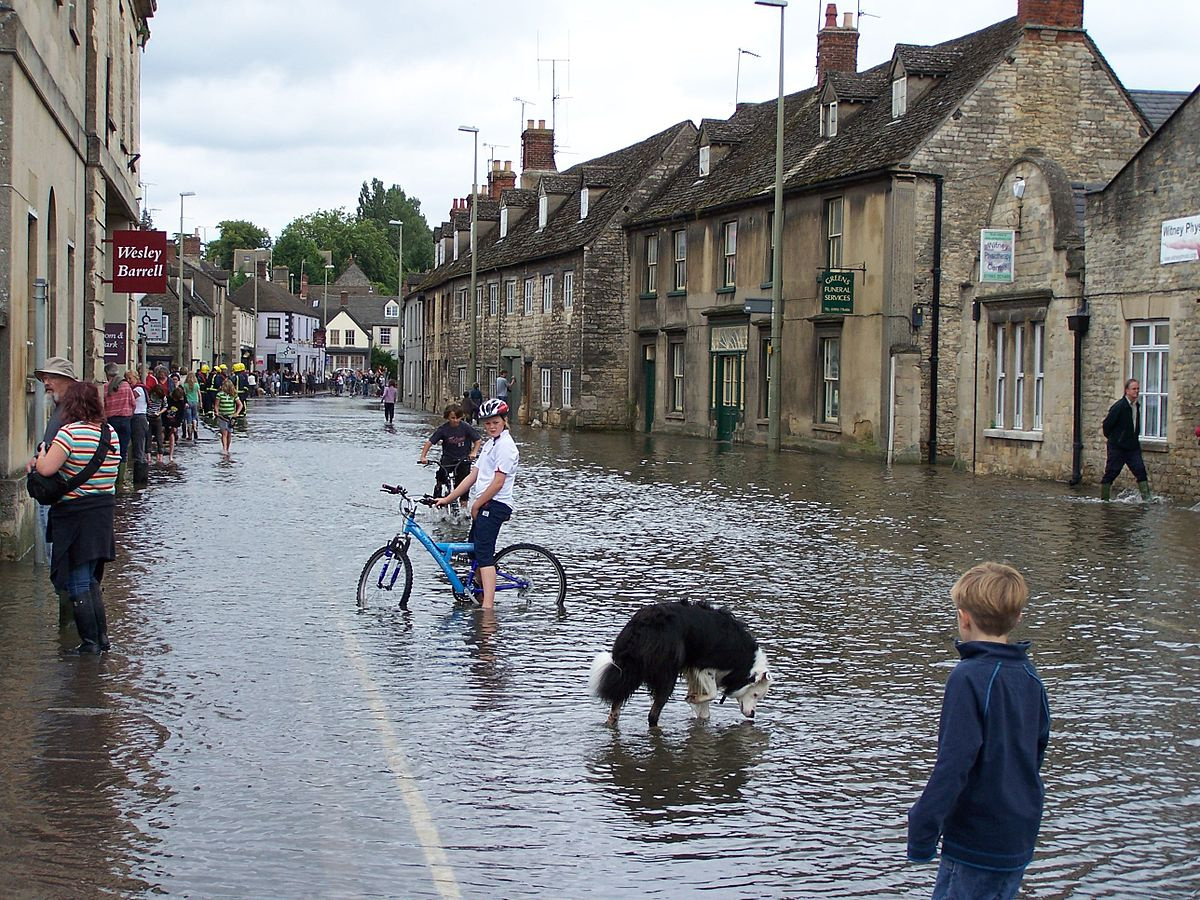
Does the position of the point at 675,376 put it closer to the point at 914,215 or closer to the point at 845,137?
the point at 845,137

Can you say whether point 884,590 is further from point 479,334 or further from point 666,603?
point 479,334

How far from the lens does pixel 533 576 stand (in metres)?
11.8

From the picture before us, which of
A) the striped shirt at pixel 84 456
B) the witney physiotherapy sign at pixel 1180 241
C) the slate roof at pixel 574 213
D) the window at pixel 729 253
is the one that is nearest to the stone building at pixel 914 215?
the window at pixel 729 253

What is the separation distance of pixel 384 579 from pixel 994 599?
26.9 ft

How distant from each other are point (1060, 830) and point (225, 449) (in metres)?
27.3

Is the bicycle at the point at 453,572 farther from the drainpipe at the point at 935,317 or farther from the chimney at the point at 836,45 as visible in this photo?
the chimney at the point at 836,45

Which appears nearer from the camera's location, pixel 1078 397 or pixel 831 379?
pixel 1078 397

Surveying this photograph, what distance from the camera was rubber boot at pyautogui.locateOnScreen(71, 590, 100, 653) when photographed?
916cm

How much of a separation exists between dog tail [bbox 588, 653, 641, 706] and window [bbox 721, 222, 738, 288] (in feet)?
111

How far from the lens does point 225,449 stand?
3141cm

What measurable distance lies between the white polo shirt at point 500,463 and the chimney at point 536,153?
191 feet

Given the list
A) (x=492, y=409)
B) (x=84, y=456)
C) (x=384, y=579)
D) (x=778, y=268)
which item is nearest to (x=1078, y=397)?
(x=778, y=268)

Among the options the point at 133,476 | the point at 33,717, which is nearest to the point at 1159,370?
the point at 133,476

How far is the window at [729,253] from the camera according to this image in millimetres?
40656
